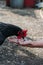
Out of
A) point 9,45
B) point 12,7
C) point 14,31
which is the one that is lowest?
point 12,7

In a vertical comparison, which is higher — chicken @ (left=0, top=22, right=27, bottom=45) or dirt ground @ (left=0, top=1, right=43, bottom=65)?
chicken @ (left=0, top=22, right=27, bottom=45)

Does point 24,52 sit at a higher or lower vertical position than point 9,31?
lower

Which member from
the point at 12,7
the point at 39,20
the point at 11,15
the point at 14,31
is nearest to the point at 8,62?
the point at 14,31

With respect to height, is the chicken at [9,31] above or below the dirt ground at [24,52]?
above

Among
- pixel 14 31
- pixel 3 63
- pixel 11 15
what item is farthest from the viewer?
pixel 11 15

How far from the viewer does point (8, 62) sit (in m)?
4.46

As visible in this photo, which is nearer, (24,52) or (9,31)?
(9,31)

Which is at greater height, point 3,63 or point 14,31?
point 14,31

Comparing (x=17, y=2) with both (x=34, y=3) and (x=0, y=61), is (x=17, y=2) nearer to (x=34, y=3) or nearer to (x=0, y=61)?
(x=34, y=3)

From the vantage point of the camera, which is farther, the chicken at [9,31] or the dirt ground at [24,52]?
the dirt ground at [24,52]

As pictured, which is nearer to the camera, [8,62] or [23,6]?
[8,62]

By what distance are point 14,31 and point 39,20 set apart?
13.3ft

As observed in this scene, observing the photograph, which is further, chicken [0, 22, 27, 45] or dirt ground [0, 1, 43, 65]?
dirt ground [0, 1, 43, 65]

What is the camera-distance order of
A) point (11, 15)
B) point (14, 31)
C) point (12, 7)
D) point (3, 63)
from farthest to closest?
point (12, 7)
point (11, 15)
point (3, 63)
point (14, 31)
